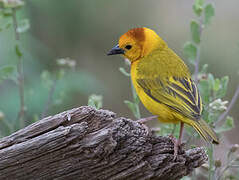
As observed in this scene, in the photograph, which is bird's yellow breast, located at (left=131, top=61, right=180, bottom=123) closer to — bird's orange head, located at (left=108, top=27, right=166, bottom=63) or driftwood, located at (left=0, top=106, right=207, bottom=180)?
bird's orange head, located at (left=108, top=27, right=166, bottom=63)

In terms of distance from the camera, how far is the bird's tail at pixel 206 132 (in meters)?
3.24

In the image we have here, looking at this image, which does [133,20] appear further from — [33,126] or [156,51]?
[33,126]

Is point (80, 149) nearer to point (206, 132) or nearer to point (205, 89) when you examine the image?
point (206, 132)

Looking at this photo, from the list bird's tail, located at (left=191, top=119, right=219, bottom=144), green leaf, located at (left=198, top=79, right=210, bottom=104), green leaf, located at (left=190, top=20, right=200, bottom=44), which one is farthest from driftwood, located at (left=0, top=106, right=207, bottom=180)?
green leaf, located at (left=190, top=20, right=200, bottom=44)

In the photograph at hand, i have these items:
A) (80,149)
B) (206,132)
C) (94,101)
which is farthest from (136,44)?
(80,149)

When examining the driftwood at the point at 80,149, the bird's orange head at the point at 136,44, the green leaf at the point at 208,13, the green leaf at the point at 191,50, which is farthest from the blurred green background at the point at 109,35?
the driftwood at the point at 80,149

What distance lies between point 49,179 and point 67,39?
4888 millimetres

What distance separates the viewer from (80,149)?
273 cm

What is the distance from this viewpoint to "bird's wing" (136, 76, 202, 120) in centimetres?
354

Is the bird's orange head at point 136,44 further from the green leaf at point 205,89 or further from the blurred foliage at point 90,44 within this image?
the blurred foliage at point 90,44

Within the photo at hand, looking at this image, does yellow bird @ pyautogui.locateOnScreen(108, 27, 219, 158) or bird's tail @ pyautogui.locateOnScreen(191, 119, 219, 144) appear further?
yellow bird @ pyautogui.locateOnScreen(108, 27, 219, 158)

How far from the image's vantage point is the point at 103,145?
270 cm

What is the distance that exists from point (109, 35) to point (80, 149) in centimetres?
553

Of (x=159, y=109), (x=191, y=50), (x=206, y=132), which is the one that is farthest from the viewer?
(x=191, y=50)
